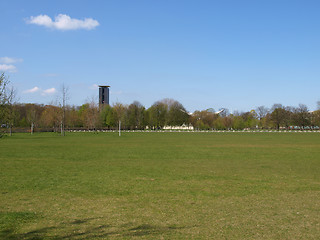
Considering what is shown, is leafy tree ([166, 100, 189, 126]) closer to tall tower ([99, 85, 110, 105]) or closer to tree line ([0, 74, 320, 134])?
tree line ([0, 74, 320, 134])

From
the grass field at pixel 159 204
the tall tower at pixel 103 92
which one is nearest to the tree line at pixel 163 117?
the tall tower at pixel 103 92

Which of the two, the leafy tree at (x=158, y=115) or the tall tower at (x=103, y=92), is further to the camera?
the tall tower at (x=103, y=92)

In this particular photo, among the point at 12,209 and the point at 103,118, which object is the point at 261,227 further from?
the point at 103,118

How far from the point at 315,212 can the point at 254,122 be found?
450ft

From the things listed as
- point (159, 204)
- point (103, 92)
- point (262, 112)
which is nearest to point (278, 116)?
point (262, 112)

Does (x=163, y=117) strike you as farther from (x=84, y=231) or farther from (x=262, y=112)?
(x=84, y=231)

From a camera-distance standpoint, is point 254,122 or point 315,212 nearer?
point 315,212

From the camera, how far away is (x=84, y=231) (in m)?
7.05

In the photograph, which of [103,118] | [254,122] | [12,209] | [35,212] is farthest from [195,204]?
[254,122]

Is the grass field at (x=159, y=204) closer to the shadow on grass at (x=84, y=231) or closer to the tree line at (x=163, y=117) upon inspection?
the shadow on grass at (x=84, y=231)

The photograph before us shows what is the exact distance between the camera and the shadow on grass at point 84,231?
673cm

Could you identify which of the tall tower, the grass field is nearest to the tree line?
the tall tower

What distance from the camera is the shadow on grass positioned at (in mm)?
6734

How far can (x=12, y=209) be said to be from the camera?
884 cm
